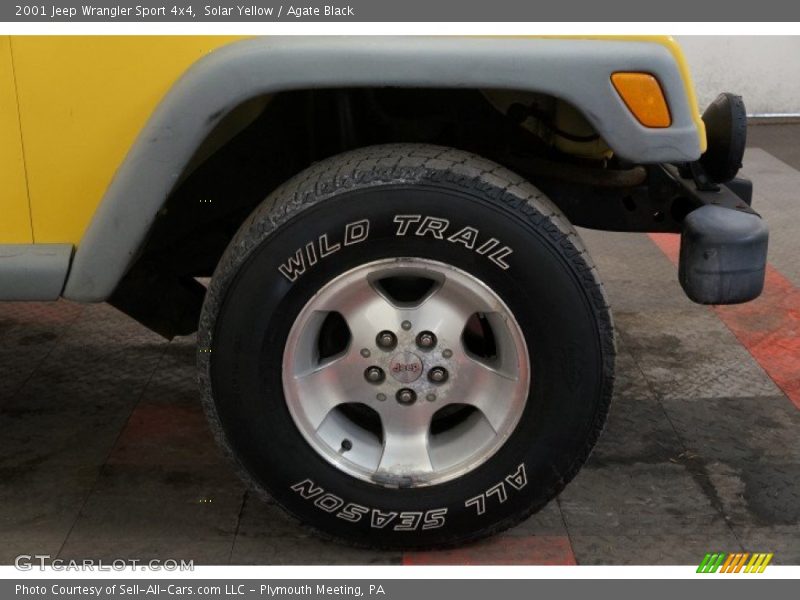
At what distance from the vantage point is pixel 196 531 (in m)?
3.26

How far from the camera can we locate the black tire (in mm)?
2869

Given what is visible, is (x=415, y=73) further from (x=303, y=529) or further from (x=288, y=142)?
(x=303, y=529)

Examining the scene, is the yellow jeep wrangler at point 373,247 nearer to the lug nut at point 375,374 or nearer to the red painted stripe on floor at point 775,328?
the lug nut at point 375,374

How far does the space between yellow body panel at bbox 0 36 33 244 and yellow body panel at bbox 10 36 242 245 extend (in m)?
0.02

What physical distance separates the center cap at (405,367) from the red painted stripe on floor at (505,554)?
501mm

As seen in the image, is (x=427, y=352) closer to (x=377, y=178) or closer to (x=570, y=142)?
(x=377, y=178)

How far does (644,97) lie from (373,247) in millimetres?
741

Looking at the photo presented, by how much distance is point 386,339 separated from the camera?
299 cm

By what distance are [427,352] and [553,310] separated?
340mm

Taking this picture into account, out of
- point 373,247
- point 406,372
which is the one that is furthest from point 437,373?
point 373,247

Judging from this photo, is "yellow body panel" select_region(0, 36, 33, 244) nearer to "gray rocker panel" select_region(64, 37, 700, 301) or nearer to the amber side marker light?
"gray rocker panel" select_region(64, 37, 700, 301)

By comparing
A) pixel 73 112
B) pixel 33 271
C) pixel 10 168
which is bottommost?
pixel 33 271

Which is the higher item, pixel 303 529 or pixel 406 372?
pixel 406 372

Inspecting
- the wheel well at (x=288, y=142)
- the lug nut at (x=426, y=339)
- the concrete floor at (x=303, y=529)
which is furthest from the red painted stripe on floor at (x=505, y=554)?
the wheel well at (x=288, y=142)
